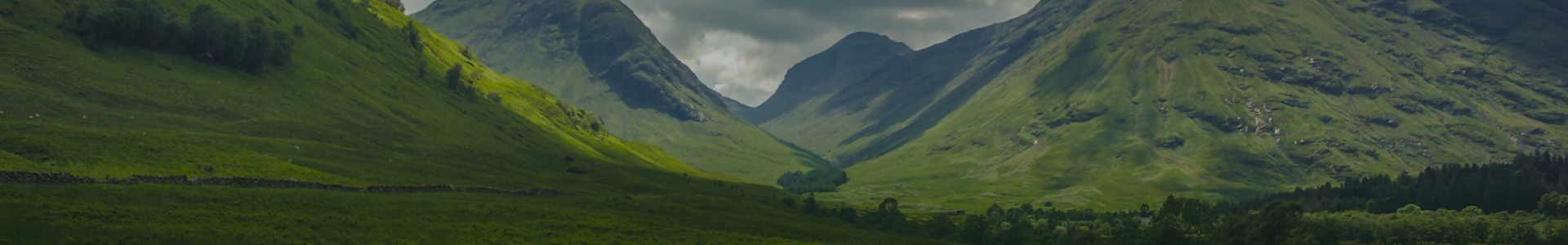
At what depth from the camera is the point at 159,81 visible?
452 ft

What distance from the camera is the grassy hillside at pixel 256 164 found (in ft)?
246

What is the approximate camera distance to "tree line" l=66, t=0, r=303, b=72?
466ft

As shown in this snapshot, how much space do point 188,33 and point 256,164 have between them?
66.9 metres

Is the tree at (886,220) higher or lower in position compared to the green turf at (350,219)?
higher

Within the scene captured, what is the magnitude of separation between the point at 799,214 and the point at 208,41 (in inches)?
4759

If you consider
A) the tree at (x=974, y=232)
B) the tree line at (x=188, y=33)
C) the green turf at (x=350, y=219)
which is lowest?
the green turf at (x=350, y=219)

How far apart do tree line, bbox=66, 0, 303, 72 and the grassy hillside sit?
87 centimetres

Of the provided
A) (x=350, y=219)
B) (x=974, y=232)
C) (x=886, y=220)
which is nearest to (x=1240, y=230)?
(x=974, y=232)

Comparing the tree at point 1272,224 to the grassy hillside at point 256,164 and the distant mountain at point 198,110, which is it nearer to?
the grassy hillside at point 256,164

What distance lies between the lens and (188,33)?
522 ft

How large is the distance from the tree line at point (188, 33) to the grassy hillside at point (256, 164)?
87 cm

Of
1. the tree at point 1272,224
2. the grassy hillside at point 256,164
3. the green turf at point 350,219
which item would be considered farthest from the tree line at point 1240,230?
the green turf at point 350,219

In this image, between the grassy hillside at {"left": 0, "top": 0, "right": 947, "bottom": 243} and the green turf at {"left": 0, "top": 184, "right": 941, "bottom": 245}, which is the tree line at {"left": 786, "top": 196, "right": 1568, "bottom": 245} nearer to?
the grassy hillside at {"left": 0, "top": 0, "right": 947, "bottom": 243}

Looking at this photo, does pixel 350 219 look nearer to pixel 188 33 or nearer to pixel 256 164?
pixel 256 164
